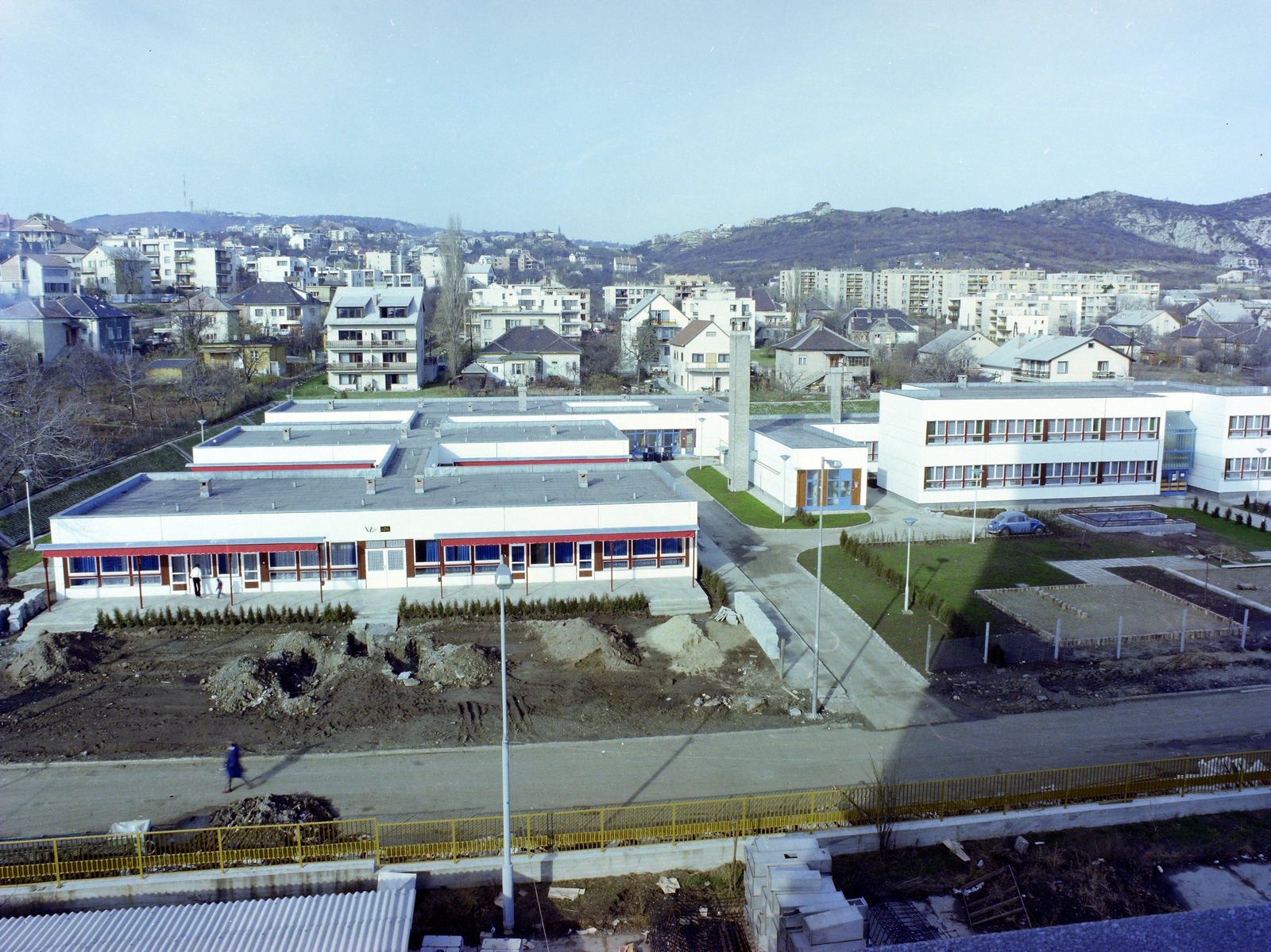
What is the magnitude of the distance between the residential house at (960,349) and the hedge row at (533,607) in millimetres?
46751

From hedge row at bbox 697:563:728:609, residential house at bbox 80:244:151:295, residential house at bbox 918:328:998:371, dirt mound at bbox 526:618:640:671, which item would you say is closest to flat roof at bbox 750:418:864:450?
hedge row at bbox 697:563:728:609

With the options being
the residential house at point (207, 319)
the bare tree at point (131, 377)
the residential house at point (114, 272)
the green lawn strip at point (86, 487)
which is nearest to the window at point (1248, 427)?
the green lawn strip at point (86, 487)

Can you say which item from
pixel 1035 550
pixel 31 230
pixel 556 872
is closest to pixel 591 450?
pixel 1035 550

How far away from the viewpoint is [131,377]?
43.8 metres

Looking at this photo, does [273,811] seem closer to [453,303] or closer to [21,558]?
[21,558]

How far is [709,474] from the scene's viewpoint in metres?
38.5

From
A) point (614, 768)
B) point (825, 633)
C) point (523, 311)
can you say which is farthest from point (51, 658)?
point (523, 311)

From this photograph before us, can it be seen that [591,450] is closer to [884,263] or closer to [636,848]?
[636,848]

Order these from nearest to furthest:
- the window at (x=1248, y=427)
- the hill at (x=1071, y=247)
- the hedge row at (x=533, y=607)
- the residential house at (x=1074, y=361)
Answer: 1. the hedge row at (x=533, y=607)
2. the window at (x=1248, y=427)
3. the residential house at (x=1074, y=361)
4. the hill at (x=1071, y=247)

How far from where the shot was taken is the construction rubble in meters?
9.91

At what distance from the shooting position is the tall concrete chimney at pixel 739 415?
34.5m

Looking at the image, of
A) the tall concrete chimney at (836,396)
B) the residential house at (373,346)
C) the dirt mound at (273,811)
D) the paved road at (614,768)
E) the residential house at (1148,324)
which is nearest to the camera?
the dirt mound at (273,811)

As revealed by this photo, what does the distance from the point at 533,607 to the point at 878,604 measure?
28.4ft

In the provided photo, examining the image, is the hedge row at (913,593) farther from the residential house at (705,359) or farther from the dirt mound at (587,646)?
the residential house at (705,359)
